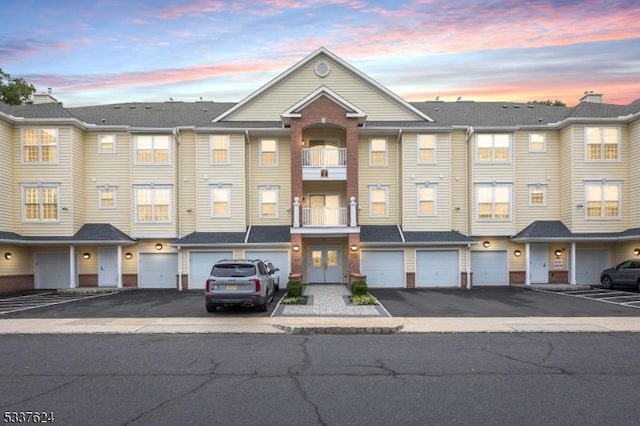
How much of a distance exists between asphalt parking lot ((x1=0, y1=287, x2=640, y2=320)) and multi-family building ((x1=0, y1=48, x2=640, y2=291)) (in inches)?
117

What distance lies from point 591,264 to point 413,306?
14.6 m

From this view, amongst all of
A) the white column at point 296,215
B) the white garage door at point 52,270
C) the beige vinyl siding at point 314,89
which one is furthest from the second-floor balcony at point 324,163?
the white garage door at point 52,270

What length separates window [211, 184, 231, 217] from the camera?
25922 mm

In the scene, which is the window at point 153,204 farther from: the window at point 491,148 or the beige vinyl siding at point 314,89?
the window at point 491,148

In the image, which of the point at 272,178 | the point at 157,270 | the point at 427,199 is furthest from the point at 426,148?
the point at 157,270

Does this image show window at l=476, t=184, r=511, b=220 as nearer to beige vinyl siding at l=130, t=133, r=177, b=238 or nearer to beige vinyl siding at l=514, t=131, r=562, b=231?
beige vinyl siding at l=514, t=131, r=562, b=231

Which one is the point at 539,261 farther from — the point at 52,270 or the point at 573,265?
the point at 52,270

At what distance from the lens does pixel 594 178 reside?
2550cm

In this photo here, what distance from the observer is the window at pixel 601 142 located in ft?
83.8

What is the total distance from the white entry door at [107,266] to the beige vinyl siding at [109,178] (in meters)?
1.52

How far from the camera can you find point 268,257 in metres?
25.3

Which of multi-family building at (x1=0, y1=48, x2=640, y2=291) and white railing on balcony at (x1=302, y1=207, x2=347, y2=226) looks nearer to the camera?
white railing on balcony at (x1=302, y1=207, x2=347, y2=226)

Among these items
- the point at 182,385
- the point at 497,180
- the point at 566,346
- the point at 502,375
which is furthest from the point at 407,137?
the point at 182,385

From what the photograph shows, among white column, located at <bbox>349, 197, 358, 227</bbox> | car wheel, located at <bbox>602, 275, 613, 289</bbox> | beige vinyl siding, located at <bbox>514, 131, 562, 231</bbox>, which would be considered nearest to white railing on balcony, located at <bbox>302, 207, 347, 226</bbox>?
white column, located at <bbox>349, 197, 358, 227</bbox>
